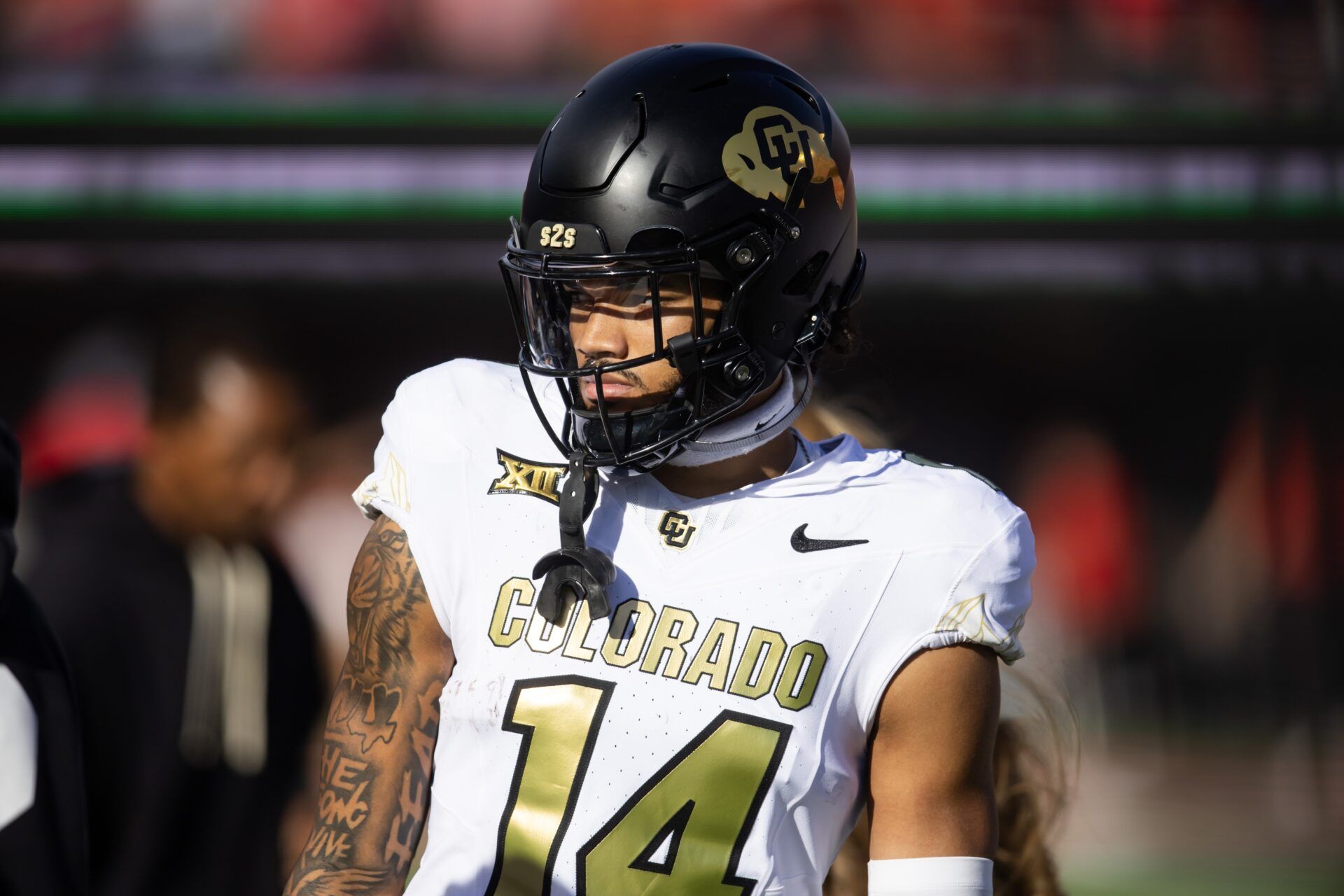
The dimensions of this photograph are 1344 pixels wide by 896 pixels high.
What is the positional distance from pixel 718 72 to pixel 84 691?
9.12 ft

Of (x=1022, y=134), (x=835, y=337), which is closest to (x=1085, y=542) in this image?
(x=1022, y=134)

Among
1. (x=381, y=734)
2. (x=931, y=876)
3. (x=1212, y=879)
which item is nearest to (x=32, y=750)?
(x=381, y=734)

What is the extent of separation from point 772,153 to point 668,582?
0.55m

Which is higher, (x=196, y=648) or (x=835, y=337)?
(x=835, y=337)

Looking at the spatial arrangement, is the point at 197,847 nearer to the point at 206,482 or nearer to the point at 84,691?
the point at 84,691

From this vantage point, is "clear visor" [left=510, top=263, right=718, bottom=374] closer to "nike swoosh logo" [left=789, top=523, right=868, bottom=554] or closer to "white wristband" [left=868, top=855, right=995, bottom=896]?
"nike swoosh logo" [left=789, top=523, right=868, bottom=554]

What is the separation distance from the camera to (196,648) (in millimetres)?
4203

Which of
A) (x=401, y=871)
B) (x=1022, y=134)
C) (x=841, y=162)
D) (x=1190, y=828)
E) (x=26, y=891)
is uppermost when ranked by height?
(x=1022, y=134)

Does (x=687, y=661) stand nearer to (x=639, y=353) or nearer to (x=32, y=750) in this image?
(x=639, y=353)

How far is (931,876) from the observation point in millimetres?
1768

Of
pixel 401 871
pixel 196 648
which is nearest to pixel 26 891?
pixel 401 871

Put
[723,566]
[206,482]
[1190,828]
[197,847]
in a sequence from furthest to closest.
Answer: [1190,828] → [206,482] → [197,847] → [723,566]

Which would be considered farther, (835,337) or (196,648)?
(196,648)

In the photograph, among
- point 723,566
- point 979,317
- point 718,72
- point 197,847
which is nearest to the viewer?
point 723,566
